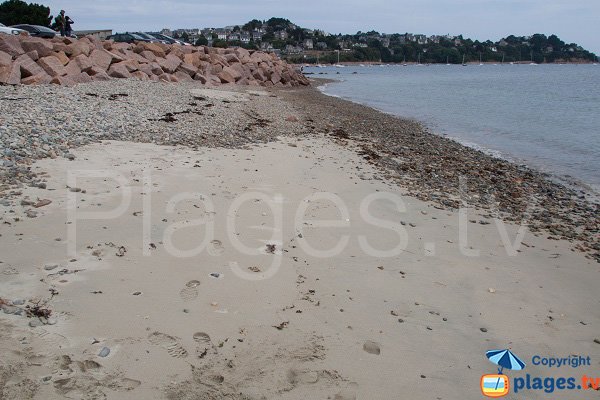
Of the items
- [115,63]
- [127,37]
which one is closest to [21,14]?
[127,37]

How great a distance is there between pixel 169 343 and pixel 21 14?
167 ft

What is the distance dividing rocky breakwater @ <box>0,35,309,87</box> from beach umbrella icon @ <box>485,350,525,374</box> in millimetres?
13141

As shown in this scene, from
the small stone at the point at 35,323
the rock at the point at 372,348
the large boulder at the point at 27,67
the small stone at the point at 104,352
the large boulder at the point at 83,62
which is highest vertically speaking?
the large boulder at the point at 83,62

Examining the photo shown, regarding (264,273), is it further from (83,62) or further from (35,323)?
(83,62)

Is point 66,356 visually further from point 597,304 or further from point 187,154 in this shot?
point 187,154

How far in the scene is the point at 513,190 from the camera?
25.8 feet

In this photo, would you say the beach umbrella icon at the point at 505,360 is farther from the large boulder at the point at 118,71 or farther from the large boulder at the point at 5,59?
the large boulder at the point at 118,71

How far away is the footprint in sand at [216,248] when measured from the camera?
4.31m

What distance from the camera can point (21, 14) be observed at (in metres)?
43.4

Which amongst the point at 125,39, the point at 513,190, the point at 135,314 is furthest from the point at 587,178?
the point at 125,39

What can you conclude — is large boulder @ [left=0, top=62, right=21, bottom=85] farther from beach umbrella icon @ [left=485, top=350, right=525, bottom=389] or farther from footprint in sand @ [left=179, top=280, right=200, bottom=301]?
beach umbrella icon @ [left=485, top=350, right=525, bottom=389]

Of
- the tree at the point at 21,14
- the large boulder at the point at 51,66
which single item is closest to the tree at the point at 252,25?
the tree at the point at 21,14

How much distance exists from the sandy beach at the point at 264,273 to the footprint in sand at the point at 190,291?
2cm

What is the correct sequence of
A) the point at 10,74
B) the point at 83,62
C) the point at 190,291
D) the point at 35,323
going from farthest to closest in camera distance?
1. the point at 83,62
2. the point at 10,74
3. the point at 190,291
4. the point at 35,323
